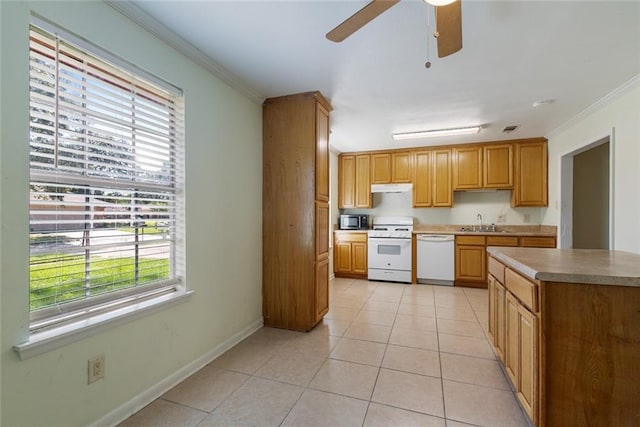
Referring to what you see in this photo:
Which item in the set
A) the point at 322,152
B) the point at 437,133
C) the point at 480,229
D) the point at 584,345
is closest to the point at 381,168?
the point at 437,133

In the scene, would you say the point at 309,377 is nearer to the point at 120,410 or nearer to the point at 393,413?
the point at 393,413

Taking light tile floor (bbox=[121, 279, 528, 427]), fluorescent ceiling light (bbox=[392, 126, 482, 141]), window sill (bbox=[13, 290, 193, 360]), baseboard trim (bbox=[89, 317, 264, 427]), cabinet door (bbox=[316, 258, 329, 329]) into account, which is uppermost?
fluorescent ceiling light (bbox=[392, 126, 482, 141])

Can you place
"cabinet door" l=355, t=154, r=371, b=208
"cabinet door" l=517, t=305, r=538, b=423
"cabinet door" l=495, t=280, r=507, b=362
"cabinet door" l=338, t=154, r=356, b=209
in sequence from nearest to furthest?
"cabinet door" l=517, t=305, r=538, b=423
"cabinet door" l=495, t=280, r=507, b=362
"cabinet door" l=355, t=154, r=371, b=208
"cabinet door" l=338, t=154, r=356, b=209

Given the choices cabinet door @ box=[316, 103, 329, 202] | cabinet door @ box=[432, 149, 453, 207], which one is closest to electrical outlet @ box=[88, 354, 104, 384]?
cabinet door @ box=[316, 103, 329, 202]

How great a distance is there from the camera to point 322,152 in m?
3.01

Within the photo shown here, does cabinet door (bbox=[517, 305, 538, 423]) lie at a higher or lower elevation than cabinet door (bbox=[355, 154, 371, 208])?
lower

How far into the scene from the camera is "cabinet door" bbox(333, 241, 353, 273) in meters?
5.19

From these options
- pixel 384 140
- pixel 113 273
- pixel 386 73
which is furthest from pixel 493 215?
pixel 113 273

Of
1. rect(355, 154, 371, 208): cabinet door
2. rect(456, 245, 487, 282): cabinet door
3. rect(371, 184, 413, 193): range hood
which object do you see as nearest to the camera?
rect(456, 245, 487, 282): cabinet door

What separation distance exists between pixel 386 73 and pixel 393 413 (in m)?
2.42

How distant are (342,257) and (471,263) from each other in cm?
207

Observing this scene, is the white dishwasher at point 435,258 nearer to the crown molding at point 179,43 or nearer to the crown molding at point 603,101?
the crown molding at point 603,101

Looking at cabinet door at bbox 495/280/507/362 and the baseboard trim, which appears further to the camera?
Result: cabinet door at bbox 495/280/507/362

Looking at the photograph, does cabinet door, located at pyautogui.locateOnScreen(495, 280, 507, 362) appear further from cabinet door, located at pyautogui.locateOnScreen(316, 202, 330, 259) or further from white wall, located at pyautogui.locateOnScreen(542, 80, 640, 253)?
cabinet door, located at pyautogui.locateOnScreen(316, 202, 330, 259)
